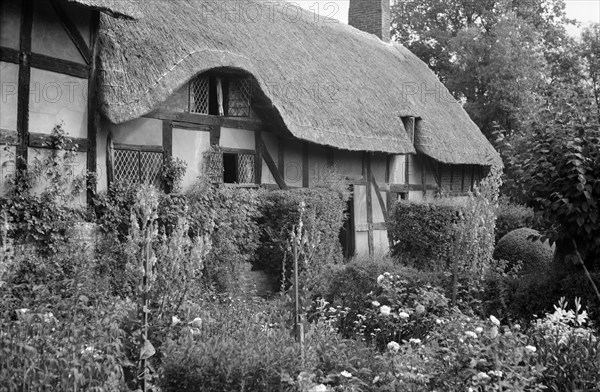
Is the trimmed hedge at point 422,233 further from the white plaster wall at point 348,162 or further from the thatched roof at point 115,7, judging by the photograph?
the thatched roof at point 115,7

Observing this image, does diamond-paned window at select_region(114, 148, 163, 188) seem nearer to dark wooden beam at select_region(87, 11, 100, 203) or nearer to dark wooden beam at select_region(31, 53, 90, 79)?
dark wooden beam at select_region(87, 11, 100, 203)

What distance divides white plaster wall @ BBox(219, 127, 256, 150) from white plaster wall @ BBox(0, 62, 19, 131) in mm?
3865

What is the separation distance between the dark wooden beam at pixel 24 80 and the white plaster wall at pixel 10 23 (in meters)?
0.06

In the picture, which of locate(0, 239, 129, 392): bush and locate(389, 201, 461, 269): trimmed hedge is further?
locate(389, 201, 461, 269): trimmed hedge

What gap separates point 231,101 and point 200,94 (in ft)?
2.40

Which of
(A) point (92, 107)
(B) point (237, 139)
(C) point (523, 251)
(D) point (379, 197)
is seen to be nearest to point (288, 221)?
(B) point (237, 139)

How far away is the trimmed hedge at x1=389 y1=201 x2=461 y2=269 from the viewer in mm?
12336

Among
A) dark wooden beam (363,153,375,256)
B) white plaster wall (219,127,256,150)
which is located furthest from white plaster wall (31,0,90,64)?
dark wooden beam (363,153,375,256)

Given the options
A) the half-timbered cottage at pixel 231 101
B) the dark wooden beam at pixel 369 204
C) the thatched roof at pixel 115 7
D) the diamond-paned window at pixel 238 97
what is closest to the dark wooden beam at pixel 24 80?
the half-timbered cottage at pixel 231 101

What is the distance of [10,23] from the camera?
822 cm

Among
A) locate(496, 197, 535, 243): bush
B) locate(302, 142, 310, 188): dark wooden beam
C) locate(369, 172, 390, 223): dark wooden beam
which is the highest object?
locate(302, 142, 310, 188): dark wooden beam

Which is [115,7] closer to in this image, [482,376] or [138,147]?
[138,147]

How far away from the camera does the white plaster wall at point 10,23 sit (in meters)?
8.14

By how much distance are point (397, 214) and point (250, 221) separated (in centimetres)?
289
